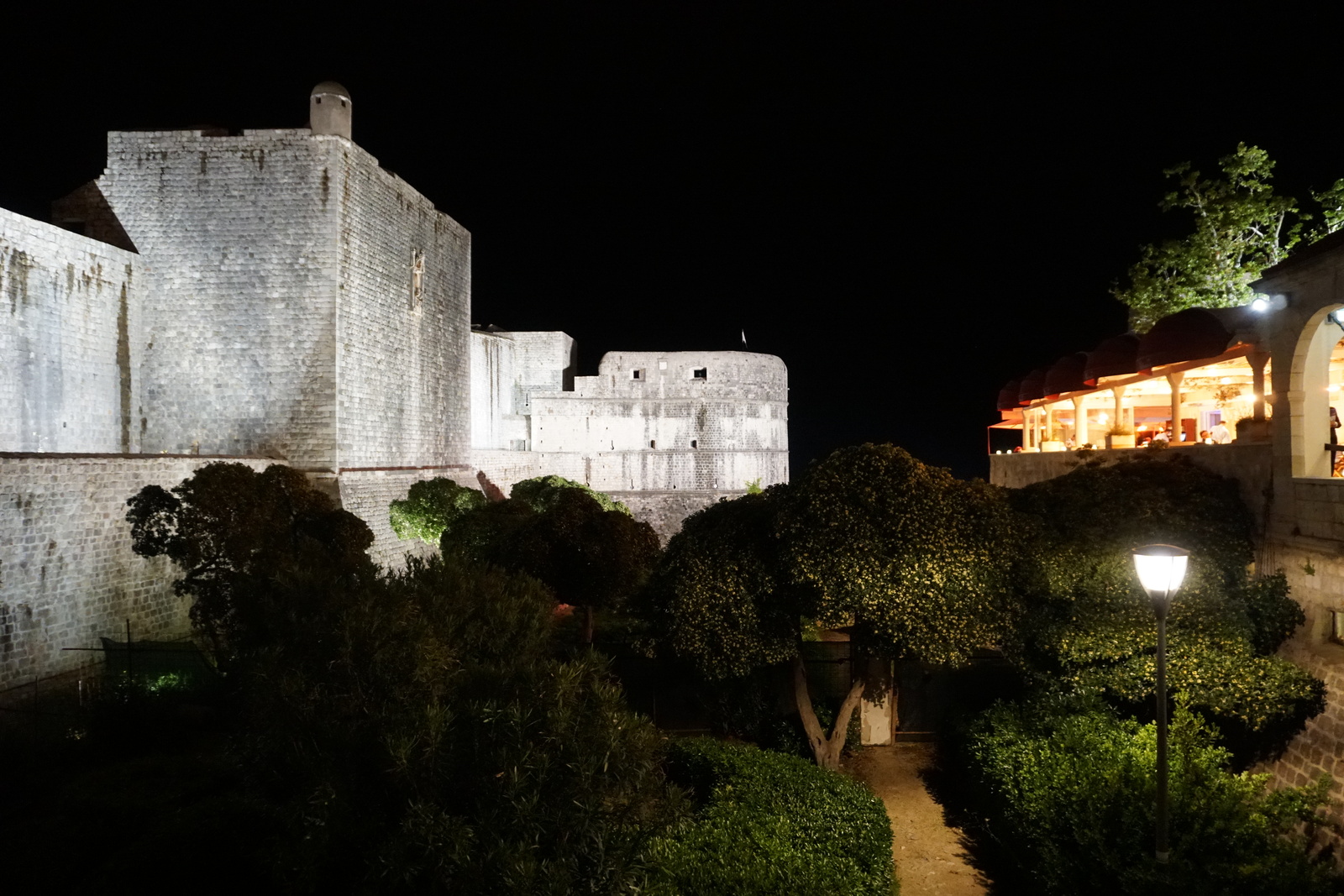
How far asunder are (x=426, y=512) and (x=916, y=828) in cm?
1088

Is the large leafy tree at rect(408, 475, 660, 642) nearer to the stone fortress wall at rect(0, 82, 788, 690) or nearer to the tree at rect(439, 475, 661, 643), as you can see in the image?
the tree at rect(439, 475, 661, 643)

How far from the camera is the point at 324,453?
44.8 ft

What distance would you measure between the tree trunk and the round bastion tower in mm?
12278

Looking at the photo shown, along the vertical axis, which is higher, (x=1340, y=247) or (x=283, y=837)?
(x=1340, y=247)

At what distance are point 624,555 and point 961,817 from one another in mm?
6693

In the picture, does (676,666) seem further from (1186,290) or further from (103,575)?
(1186,290)

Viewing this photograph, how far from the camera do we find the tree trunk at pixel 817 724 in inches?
331

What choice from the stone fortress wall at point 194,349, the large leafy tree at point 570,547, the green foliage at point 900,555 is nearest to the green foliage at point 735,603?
the green foliage at point 900,555

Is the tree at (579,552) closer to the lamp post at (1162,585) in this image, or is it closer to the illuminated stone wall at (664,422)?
the lamp post at (1162,585)

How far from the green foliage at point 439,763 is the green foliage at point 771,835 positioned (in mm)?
487

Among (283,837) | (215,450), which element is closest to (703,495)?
(215,450)

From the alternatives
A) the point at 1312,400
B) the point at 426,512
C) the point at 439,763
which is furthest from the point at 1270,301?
the point at 426,512

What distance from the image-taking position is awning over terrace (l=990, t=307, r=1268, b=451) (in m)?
10.2

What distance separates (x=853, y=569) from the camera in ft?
23.6
